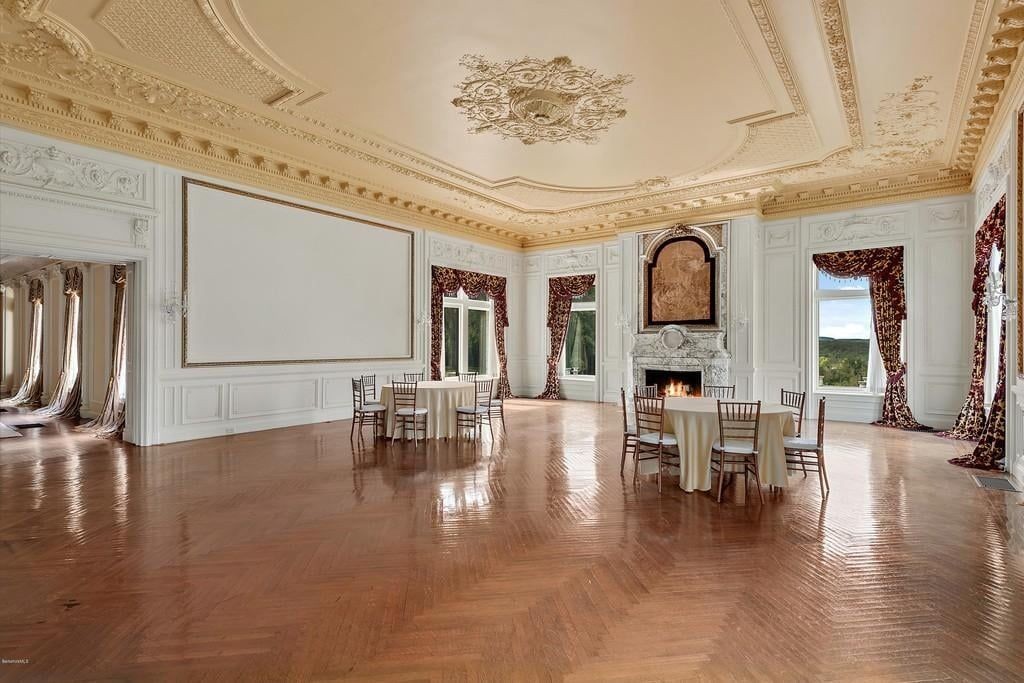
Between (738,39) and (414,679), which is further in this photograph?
(738,39)

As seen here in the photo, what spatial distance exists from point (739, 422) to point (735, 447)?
234 mm

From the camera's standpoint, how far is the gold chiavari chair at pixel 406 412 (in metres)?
6.84

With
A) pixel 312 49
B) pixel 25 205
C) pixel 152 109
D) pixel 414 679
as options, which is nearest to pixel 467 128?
pixel 312 49

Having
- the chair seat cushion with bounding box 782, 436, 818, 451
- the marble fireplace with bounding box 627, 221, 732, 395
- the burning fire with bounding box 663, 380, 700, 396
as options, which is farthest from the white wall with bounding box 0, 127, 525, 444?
the chair seat cushion with bounding box 782, 436, 818, 451

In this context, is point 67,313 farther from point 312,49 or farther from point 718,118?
point 718,118

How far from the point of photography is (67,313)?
981cm

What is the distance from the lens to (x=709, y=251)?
10.1 metres

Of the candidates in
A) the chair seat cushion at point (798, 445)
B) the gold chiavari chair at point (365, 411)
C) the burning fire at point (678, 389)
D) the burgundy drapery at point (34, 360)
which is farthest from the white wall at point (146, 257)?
the chair seat cushion at point (798, 445)

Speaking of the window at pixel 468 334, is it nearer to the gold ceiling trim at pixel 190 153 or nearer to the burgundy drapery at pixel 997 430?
the gold ceiling trim at pixel 190 153

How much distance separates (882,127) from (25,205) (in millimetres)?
9662

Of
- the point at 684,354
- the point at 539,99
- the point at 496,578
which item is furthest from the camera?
the point at 684,354

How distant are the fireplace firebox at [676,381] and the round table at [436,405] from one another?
4.56 meters

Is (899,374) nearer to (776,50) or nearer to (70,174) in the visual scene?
(776,50)

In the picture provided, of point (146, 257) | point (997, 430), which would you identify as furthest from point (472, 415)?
point (997, 430)
